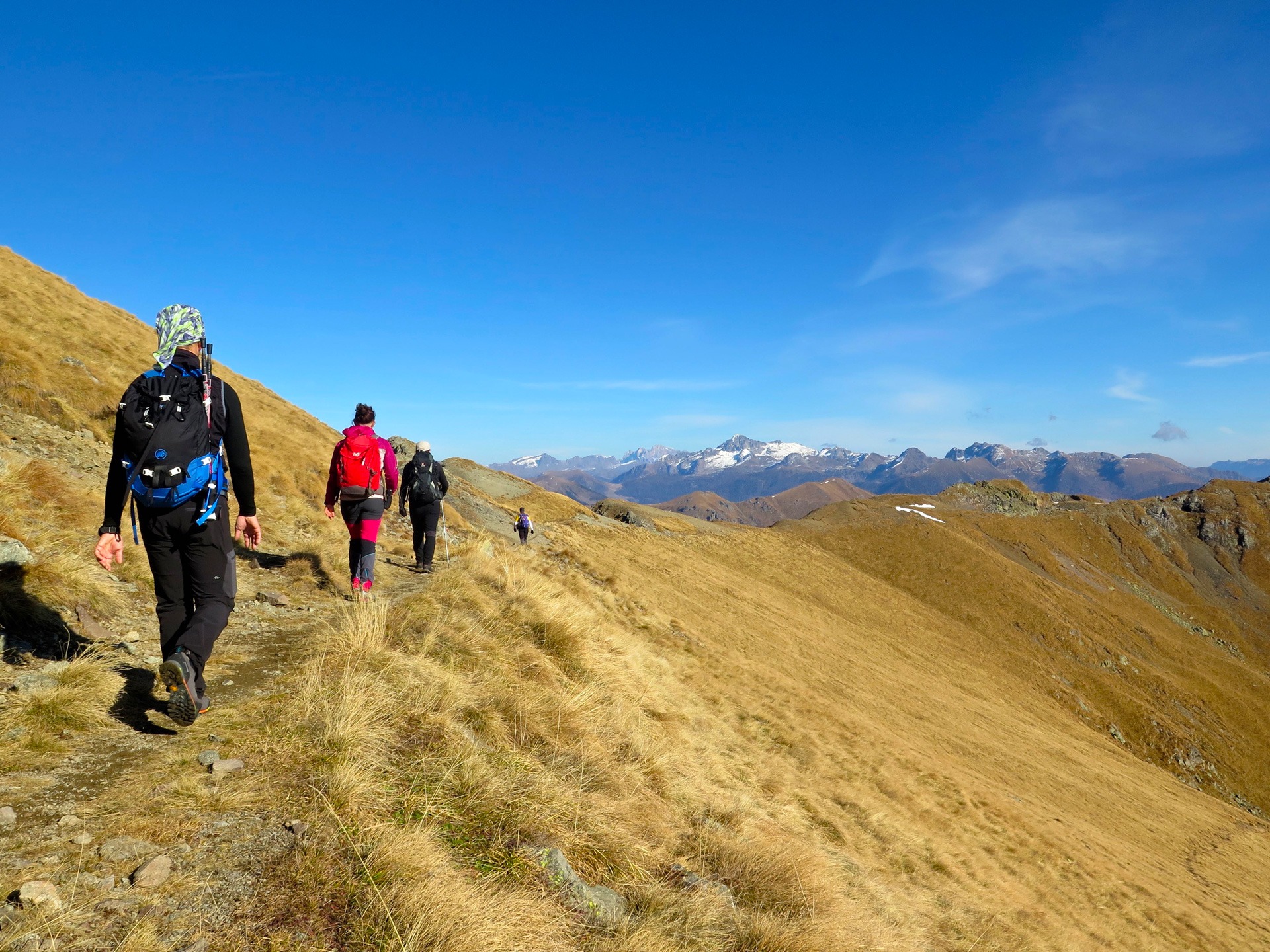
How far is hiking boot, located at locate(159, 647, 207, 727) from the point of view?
4.24 metres

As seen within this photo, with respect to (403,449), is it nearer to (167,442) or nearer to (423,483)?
(423,483)

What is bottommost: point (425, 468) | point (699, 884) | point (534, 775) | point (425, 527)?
point (699, 884)

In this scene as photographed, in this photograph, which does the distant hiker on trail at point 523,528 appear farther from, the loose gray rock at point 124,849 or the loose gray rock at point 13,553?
the loose gray rock at point 124,849

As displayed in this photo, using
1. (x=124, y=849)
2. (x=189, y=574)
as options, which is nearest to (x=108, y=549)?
(x=189, y=574)

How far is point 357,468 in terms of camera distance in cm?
819

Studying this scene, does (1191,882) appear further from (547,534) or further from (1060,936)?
(547,534)

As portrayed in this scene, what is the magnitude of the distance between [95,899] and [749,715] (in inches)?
519

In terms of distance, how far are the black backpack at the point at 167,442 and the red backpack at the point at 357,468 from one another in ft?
12.0

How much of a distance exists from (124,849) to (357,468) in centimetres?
566

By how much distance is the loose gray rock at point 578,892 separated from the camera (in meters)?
3.69

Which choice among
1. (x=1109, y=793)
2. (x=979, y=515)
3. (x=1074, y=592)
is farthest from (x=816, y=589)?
(x=979, y=515)

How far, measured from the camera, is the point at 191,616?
4.50 metres

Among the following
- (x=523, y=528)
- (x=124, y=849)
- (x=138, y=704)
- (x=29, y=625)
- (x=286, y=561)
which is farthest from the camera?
(x=523, y=528)

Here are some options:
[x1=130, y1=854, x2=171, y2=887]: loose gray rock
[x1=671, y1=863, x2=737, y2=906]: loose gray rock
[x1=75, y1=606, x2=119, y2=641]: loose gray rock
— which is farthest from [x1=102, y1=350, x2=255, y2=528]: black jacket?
[x1=671, y1=863, x2=737, y2=906]: loose gray rock
